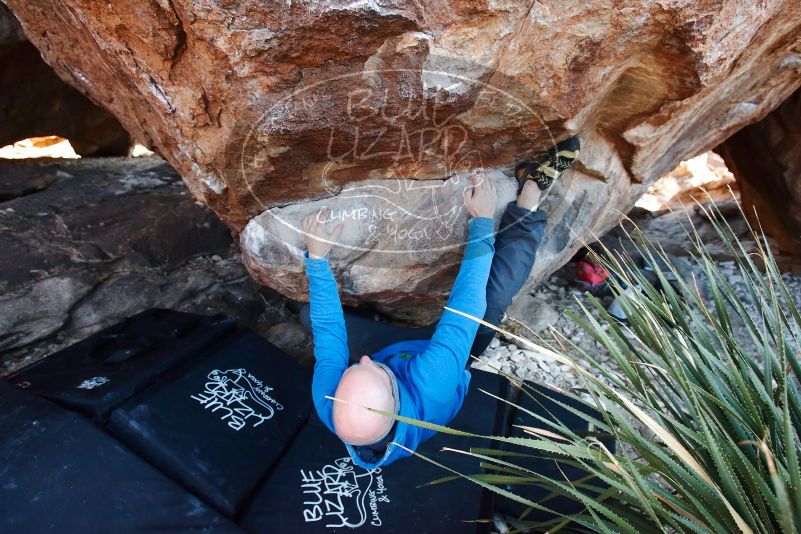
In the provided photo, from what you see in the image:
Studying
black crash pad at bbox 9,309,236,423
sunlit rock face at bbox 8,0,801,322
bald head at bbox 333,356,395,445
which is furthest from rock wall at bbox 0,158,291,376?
bald head at bbox 333,356,395,445

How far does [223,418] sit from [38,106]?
324 cm

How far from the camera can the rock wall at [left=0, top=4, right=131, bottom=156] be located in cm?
318

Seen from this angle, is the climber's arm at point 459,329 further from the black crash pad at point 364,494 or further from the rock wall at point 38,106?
the rock wall at point 38,106

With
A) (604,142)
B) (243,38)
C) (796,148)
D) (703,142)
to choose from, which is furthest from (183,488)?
(796,148)

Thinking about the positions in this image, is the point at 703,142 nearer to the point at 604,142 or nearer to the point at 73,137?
the point at 604,142

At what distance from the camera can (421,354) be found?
1.58 m

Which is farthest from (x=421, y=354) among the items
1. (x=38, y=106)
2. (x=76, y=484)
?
(x=38, y=106)

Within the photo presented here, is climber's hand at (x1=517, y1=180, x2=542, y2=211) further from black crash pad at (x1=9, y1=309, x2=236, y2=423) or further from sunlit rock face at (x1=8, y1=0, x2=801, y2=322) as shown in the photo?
black crash pad at (x1=9, y1=309, x2=236, y2=423)

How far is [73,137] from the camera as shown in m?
4.04

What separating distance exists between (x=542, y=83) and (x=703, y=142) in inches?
55.3

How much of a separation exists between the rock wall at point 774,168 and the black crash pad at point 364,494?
232 centimetres

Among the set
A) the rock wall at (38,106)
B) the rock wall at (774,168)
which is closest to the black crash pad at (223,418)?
the rock wall at (38,106)

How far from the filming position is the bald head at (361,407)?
50.1 inches

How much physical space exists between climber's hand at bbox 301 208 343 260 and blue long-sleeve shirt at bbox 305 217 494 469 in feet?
0.17
